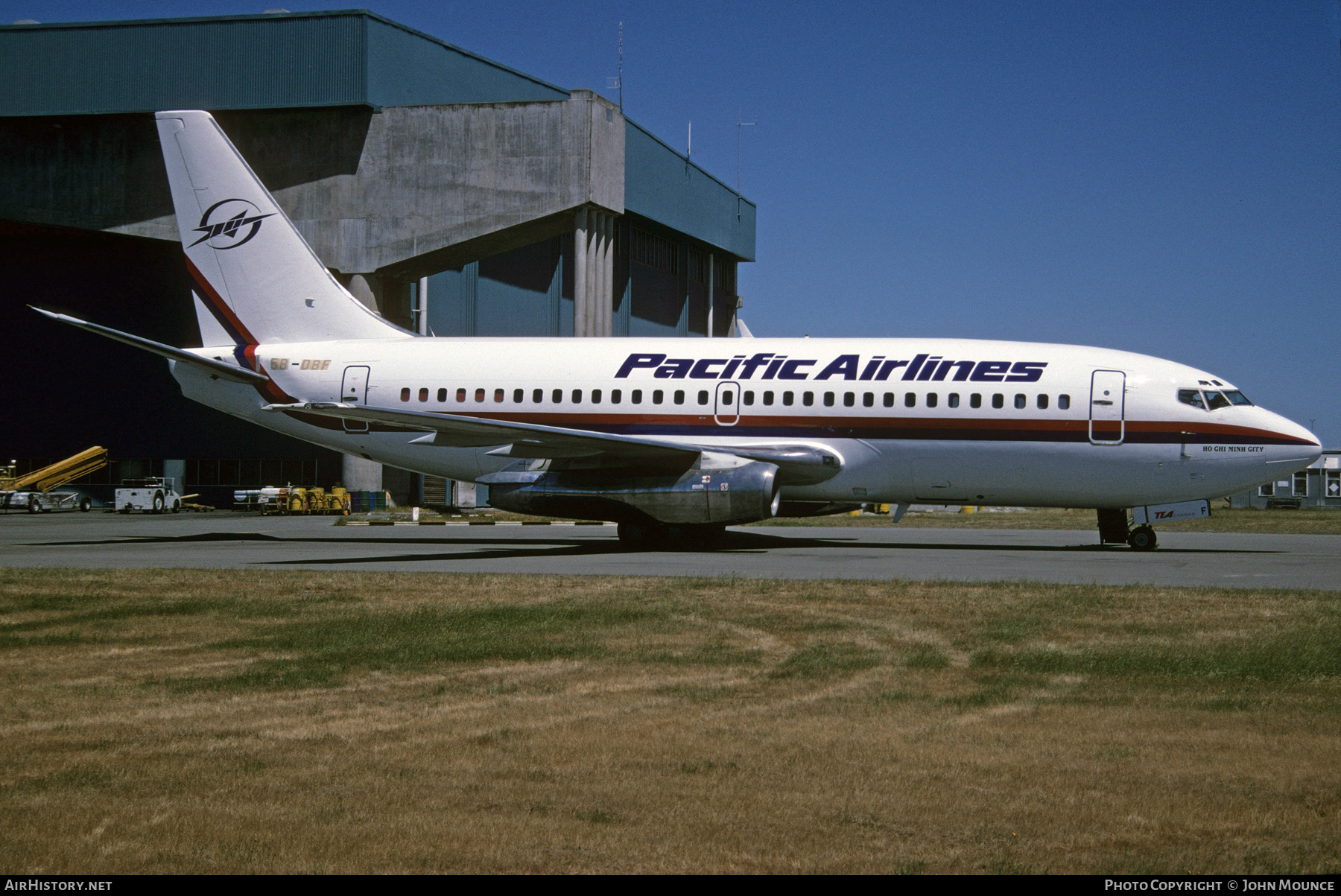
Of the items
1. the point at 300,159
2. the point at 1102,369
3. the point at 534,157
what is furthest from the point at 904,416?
the point at 300,159

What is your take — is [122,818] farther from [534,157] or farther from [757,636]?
[534,157]

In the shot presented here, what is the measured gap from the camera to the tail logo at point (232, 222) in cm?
2809

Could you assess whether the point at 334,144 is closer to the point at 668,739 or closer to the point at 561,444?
the point at 561,444

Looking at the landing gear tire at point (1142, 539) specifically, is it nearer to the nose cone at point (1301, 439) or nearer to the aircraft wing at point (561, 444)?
the nose cone at point (1301, 439)

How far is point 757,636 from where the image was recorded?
11.6 m

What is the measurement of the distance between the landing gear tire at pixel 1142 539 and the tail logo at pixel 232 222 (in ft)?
68.7

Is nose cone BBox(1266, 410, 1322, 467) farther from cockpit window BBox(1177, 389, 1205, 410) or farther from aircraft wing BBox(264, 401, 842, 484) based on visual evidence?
aircraft wing BBox(264, 401, 842, 484)

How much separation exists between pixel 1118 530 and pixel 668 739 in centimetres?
2024

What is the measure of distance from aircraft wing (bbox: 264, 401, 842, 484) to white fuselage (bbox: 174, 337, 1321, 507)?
370mm

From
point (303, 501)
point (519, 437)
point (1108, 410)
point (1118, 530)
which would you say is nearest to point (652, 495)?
point (519, 437)

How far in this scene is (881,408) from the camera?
23.9 meters

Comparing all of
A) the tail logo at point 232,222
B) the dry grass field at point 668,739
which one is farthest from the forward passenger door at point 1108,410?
the tail logo at point 232,222

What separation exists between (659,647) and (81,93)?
45.5 m

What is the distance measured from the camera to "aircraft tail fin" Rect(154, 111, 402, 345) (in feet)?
92.3
